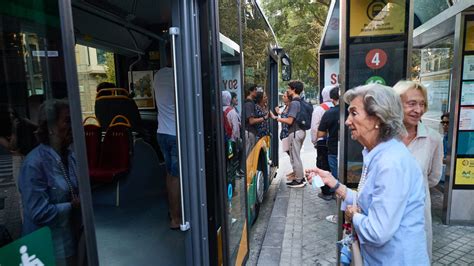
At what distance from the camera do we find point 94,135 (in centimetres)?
449

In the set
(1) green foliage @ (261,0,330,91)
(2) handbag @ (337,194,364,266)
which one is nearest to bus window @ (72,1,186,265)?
(2) handbag @ (337,194,364,266)

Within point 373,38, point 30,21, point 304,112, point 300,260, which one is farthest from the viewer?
point 304,112

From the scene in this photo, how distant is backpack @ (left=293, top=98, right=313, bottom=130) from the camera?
578cm

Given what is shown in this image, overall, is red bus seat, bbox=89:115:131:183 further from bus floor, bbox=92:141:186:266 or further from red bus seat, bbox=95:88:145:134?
red bus seat, bbox=95:88:145:134

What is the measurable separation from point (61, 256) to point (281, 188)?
18.2 feet

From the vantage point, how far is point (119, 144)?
452 cm

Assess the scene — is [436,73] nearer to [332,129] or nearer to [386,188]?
[332,129]

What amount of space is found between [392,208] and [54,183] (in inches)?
55.2

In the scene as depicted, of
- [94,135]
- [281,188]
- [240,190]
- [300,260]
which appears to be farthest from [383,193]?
[281,188]

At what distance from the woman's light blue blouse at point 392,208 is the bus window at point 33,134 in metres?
1.31

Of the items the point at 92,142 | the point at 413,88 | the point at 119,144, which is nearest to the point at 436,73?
the point at 413,88

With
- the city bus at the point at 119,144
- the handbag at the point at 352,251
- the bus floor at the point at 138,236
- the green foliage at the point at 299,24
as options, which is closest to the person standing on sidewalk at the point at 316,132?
the city bus at the point at 119,144

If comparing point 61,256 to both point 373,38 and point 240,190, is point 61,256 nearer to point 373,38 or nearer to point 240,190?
point 240,190

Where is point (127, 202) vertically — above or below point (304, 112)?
below
